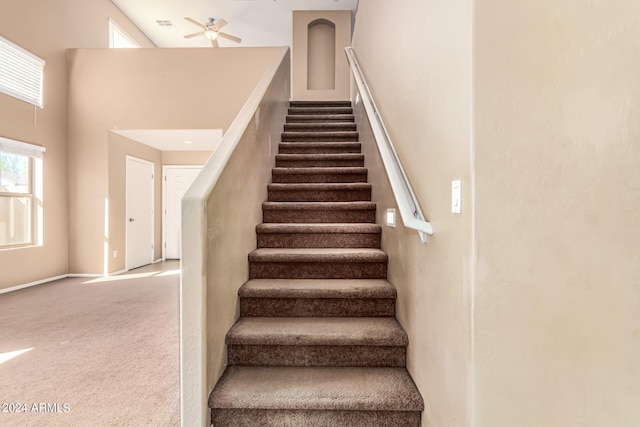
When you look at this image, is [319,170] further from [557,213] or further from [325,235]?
[557,213]

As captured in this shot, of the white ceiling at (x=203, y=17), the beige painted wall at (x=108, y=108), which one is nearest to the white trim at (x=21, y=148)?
the beige painted wall at (x=108, y=108)

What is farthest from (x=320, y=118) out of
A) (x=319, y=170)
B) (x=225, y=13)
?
(x=225, y=13)

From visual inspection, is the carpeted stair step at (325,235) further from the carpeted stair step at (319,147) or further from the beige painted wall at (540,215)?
the carpeted stair step at (319,147)

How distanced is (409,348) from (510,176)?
0.98 metres

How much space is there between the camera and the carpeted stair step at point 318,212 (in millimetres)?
2518

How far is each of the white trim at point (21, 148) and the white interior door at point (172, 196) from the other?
2.32m

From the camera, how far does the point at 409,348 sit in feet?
5.02

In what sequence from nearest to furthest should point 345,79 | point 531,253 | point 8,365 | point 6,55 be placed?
point 531,253
point 8,365
point 6,55
point 345,79

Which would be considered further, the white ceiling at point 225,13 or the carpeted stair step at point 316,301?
the white ceiling at point 225,13

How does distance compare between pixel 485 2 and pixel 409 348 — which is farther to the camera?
pixel 409 348

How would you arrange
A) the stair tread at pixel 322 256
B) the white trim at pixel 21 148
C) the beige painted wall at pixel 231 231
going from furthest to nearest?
1. the white trim at pixel 21 148
2. the stair tread at pixel 322 256
3. the beige painted wall at pixel 231 231

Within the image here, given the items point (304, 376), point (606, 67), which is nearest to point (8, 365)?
point (304, 376)

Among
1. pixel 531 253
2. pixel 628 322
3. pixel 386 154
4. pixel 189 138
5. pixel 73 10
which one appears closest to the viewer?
pixel 628 322

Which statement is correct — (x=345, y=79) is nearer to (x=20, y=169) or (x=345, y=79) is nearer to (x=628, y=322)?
(x=20, y=169)
